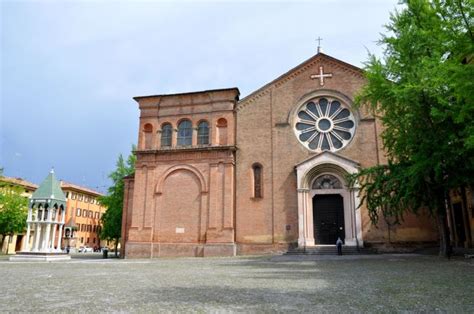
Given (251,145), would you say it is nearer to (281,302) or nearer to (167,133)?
(167,133)

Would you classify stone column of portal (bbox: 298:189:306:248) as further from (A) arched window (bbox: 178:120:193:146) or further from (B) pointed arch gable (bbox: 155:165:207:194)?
(A) arched window (bbox: 178:120:193:146)

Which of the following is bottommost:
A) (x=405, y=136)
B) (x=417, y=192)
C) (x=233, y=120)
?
(x=417, y=192)

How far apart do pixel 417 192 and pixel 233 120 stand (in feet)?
43.3

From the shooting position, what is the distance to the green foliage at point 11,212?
3956cm

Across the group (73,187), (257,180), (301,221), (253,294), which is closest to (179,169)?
(257,180)

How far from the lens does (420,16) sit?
17.3 metres

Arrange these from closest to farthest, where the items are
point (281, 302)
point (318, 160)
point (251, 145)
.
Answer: point (281, 302) < point (318, 160) < point (251, 145)

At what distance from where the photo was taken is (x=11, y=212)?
39.8m

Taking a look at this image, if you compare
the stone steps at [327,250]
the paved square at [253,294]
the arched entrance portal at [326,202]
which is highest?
the arched entrance portal at [326,202]

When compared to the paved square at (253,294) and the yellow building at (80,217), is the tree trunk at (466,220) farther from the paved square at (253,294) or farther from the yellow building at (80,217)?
the yellow building at (80,217)

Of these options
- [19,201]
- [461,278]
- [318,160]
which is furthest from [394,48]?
[19,201]

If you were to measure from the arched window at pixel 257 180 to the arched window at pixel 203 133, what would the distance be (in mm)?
3963

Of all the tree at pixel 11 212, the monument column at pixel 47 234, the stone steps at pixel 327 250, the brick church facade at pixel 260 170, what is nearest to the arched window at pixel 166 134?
the brick church facade at pixel 260 170

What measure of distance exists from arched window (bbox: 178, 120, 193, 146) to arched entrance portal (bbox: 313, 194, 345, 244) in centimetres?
949
